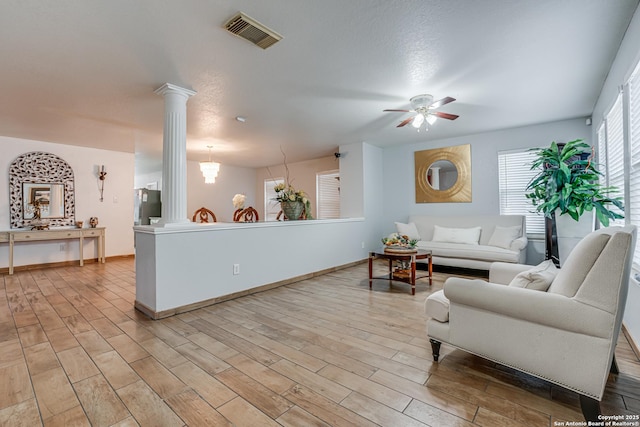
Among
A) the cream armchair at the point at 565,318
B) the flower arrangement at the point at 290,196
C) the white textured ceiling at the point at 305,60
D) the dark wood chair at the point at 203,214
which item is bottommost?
the cream armchair at the point at 565,318

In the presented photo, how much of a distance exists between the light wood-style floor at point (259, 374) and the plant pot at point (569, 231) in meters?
1.72

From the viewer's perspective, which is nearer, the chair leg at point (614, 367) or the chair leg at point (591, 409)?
the chair leg at point (591, 409)

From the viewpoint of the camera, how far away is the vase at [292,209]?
4.32m

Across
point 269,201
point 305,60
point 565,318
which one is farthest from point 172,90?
point 269,201

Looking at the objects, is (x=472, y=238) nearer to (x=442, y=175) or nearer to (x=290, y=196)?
(x=442, y=175)

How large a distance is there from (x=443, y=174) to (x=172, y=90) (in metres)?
4.78

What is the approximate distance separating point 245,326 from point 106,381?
1.09 meters

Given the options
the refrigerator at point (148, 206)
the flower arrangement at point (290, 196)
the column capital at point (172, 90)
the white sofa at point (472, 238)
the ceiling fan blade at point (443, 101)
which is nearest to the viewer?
the ceiling fan blade at point (443, 101)

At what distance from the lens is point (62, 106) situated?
3598mm

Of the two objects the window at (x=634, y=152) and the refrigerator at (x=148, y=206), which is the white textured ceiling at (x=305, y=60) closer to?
the window at (x=634, y=152)

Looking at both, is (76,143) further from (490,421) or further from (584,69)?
(584,69)

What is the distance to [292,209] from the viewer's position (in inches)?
171

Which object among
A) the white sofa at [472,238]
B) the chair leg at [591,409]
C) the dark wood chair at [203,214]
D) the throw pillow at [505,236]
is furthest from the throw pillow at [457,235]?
the dark wood chair at [203,214]

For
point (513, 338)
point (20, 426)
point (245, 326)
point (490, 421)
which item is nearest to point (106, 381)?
point (20, 426)
